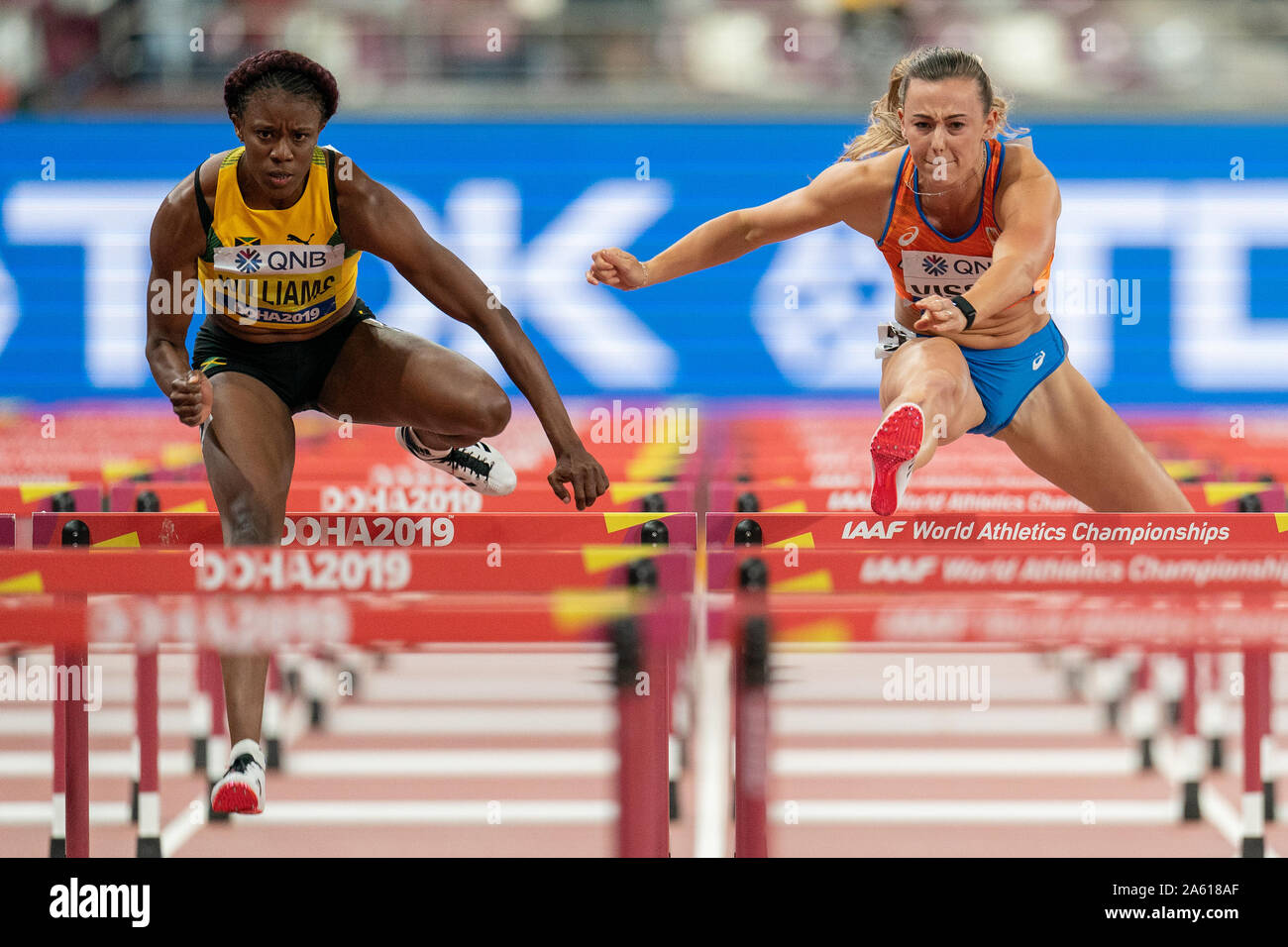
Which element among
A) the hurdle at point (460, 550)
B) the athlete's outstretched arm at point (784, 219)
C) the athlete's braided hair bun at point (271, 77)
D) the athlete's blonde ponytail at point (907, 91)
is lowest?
the hurdle at point (460, 550)

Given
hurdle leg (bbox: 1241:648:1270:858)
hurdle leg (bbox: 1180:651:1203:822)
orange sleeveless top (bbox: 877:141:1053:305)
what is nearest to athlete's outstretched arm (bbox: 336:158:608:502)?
orange sleeveless top (bbox: 877:141:1053:305)

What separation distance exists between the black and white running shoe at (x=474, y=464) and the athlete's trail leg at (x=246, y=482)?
0.59 meters

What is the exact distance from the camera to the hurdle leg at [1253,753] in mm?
3803

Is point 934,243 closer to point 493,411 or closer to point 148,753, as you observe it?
point 493,411

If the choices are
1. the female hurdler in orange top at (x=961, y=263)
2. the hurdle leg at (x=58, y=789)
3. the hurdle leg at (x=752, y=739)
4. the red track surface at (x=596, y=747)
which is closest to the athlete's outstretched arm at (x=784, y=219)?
the female hurdler in orange top at (x=961, y=263)

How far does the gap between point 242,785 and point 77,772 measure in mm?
491

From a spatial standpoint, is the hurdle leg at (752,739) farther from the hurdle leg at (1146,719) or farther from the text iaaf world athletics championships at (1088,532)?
the hurdle leg at (1146,719)

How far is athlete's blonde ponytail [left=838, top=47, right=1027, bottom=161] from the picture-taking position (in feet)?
11.6

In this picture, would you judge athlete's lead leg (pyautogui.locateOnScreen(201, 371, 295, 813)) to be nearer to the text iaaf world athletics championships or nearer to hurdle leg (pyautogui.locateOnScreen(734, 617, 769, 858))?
hurdle leg (pyautogui.locateOnScreen(734, 617, 769, 858))

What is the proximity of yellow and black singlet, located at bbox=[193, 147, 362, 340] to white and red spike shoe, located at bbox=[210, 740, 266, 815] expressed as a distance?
1113mm

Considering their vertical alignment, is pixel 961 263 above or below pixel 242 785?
above

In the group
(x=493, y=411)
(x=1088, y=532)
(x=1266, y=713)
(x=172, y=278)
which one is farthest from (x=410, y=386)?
(x=1266, y=713)

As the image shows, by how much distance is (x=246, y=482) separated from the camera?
347 cm

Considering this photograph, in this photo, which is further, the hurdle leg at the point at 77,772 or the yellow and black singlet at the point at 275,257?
the yellow and black singlet at the point at 275,257
